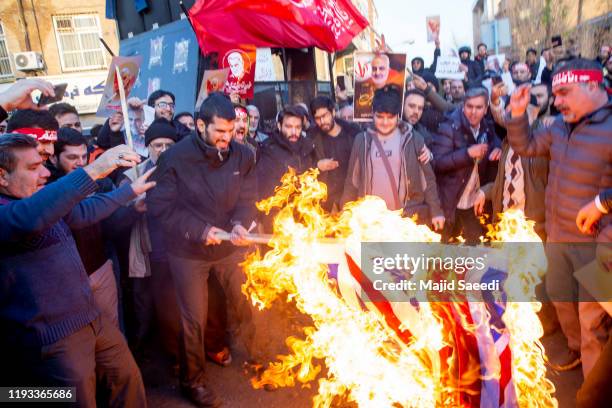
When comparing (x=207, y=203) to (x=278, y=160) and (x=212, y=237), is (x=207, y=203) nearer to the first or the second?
(x=212, y=237)

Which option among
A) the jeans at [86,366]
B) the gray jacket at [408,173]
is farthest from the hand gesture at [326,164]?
the jeans at [86,366]

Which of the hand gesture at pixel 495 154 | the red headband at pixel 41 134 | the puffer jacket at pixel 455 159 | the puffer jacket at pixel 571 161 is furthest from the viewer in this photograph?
the puffer jacket at pixel 455 159

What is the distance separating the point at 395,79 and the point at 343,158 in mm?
1335

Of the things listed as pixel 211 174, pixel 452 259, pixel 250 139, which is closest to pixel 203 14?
pixel 250 139

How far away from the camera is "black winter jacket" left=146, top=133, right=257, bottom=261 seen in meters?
3.78

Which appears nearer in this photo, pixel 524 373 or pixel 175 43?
pixel 524 373

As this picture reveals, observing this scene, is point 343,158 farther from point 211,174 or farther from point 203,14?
point 203,14

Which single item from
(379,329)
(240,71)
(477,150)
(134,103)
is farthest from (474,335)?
(240,71)

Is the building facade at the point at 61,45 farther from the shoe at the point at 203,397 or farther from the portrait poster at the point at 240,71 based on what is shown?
the shoe at the point at 203,397

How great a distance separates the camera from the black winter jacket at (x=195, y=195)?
3778 mm

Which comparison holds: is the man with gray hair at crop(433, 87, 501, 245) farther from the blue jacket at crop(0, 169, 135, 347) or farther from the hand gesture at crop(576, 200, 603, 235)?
the blue jacket at crop(0, 169, 135, 347)

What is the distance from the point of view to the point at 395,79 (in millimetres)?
5992

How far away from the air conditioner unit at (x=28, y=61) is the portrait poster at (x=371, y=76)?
1914 centimetres

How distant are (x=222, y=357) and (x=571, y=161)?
147 inches
